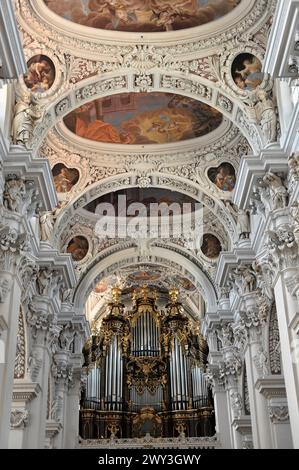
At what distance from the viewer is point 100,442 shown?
2158 centimetres

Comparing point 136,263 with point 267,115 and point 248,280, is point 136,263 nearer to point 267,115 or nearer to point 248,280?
point 248,280

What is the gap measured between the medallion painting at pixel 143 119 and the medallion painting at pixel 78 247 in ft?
13.0

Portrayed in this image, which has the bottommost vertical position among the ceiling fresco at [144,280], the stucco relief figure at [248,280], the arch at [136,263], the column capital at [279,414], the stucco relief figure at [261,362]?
the column capital at [279,414]

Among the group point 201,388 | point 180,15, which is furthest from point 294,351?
point 201,388

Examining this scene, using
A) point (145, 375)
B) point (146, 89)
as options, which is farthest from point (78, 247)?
point (145, 375)

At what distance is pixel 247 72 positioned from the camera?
570 inches

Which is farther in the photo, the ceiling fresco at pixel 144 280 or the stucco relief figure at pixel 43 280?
the ceiling fresco at pixel 144 280

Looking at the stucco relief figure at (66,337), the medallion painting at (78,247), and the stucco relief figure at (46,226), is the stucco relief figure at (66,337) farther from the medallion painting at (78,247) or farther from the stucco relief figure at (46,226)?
the stucco relief figure at (46,226)

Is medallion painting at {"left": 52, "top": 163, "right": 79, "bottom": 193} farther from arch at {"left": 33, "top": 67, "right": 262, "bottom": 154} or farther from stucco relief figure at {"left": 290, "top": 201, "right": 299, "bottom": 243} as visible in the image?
stucco relief figure at {"left": 290, "top": 201, "right": 299, "bottom": 243}

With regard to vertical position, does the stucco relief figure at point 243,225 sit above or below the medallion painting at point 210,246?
below

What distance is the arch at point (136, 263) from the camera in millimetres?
21281

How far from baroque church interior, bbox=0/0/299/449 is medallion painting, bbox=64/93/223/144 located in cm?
5

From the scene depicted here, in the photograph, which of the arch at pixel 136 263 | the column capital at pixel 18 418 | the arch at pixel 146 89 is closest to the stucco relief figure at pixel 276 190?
the arch at pixel 146 89
